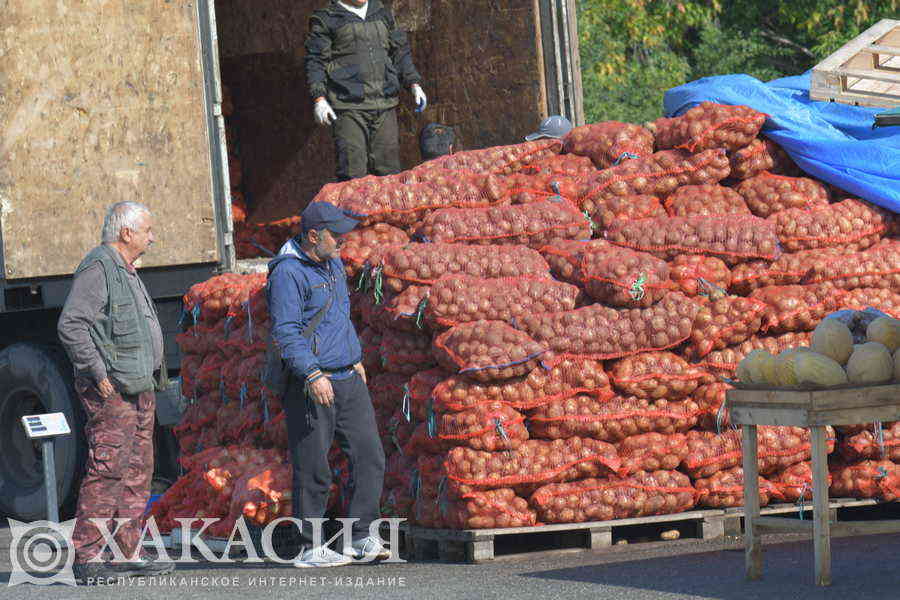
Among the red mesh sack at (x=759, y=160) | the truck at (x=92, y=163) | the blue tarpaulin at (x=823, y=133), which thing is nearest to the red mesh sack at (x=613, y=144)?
the blue tarpaulin at (x=823, y=133)

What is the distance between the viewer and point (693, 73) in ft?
78.6

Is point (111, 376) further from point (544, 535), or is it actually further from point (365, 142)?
point (365, 142)

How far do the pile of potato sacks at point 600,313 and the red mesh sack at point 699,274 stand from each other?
1 cm

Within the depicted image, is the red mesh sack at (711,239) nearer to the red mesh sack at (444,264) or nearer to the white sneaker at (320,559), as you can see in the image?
the red mesh sack at (444,264)

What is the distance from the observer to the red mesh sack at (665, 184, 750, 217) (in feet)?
27.2

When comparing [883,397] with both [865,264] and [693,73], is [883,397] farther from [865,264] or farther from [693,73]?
[693,73]

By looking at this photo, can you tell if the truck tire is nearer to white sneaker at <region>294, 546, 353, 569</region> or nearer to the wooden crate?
white sneaker at <region>294, 546, 353, 569</region>

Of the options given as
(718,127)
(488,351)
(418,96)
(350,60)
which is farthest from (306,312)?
(418,96)

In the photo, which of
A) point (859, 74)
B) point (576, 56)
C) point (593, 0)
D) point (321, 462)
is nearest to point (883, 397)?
point (859, 74)

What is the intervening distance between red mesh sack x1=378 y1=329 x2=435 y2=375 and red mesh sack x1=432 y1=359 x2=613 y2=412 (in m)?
0.34

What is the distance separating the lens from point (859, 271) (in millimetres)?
8102

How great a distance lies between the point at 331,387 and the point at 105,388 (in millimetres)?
1127

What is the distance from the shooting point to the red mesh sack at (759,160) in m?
8.45

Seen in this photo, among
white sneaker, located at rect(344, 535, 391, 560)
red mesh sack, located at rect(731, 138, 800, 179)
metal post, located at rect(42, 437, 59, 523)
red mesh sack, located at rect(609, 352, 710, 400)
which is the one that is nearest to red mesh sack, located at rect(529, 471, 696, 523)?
red mesh sack, located at rect(609, 352, 710, 400)
